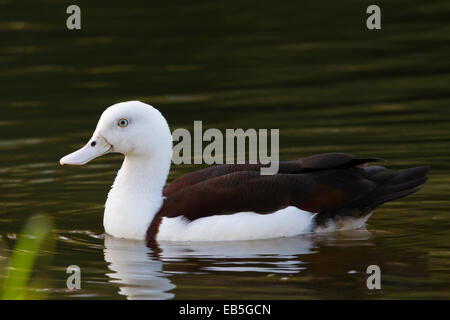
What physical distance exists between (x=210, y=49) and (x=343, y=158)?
9.50 metres

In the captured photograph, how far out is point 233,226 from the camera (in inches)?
450

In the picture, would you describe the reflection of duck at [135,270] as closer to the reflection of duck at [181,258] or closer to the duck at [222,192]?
the reflection of duck at [181,258]

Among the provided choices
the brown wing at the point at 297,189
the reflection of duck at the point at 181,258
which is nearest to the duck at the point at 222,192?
the brown wing at the point at 297,189

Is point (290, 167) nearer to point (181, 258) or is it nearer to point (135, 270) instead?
point (181, 258)

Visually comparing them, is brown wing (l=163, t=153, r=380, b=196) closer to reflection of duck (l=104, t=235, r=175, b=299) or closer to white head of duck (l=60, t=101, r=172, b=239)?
white head of duck (l=60, t=101, r=172, b=239)

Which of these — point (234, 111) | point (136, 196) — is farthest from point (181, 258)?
point (234, 111)

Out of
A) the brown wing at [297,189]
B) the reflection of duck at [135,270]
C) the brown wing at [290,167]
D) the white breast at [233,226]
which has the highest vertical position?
the brown wing at [290,167]

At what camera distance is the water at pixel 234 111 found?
414 inches

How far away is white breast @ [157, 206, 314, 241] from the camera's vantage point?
1141 cm

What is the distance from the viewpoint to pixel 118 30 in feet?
73.7

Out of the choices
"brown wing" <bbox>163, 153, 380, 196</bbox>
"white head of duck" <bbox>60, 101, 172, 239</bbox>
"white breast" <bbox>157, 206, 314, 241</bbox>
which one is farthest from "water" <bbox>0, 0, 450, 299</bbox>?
"brown wing" <bbox>163, 153, 380, 196</bbox>

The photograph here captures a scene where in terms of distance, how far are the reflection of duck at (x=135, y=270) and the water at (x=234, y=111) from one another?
0.03 meters

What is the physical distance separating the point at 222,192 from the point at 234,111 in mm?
5663

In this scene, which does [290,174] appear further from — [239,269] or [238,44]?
[238,44]
